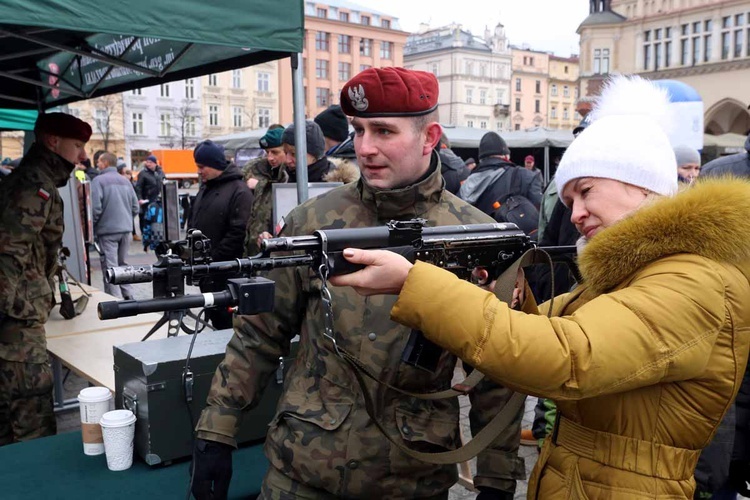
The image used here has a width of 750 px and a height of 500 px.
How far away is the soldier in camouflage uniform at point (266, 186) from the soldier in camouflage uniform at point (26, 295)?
1.56 metres

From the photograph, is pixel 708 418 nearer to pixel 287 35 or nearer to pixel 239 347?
pixel 239 347

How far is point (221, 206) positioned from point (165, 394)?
329cm

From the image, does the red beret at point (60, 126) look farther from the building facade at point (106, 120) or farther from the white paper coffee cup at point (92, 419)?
the building facade at point (106, 120)

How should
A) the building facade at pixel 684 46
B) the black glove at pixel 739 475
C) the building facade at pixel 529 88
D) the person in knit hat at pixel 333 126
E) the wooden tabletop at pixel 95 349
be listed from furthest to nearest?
the building facade at pixel 529 88, the building facade at pixel 684 46, the person in knit hat at pixel 333 126, the wooden tabletop at pixel 95 349, the black glove at pixel 739 475

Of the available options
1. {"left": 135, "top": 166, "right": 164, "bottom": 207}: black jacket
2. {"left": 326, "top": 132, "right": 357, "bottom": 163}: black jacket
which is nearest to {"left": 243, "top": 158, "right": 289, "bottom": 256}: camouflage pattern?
{"left": 326, "top": 132, "right": 357, "bottom": 163}: black jacket

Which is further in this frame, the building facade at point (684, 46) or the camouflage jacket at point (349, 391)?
the building facade at point (684, 46)

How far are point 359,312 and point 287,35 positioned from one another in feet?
7.19

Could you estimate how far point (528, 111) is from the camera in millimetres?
110562

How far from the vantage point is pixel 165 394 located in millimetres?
2934

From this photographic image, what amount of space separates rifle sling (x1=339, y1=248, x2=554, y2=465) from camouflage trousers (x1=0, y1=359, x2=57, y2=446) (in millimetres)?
3103

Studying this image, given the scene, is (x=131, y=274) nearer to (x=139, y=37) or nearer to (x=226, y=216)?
(x=139, y=37)

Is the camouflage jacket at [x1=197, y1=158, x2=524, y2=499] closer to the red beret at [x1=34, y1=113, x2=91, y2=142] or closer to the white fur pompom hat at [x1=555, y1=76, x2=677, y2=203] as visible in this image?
the white fur pompom hat at [x1=555, y1=76, x2=677, y2=203]

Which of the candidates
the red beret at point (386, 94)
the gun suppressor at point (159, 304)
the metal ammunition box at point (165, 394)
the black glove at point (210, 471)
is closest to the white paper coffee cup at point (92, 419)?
the metal ammunition box at point (165, 394)

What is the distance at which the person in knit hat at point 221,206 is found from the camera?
601 centimetres
